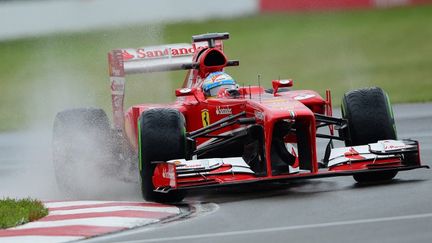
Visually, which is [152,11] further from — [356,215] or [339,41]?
[356,215]

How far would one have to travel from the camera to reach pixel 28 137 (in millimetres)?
21953

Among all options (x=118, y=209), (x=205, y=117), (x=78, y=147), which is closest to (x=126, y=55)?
(x=78, y=147)

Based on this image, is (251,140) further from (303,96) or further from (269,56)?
(269,56)

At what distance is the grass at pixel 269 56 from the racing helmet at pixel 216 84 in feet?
26.0

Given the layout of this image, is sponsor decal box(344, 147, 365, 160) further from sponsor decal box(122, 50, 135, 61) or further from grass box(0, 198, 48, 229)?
sponsor decal box(122, 50, 135, 61)

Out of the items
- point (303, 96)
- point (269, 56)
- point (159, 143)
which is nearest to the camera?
point (159, 143)

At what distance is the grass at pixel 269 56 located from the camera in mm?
25953

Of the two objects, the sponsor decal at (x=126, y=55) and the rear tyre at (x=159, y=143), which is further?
the sponsor decal at (x=126, y=55)

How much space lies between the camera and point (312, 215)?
36.4 ft

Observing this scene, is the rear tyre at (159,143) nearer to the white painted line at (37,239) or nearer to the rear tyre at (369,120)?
the rear tyre at (369,120)

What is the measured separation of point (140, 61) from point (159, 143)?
3.20 m

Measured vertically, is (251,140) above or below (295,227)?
above

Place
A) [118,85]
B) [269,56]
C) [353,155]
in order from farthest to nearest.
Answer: [269,56] → [118,85] → [353,155]

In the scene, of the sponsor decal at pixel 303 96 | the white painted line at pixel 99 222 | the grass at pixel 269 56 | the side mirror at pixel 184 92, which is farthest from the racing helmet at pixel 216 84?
the grass at pixel 269 56
